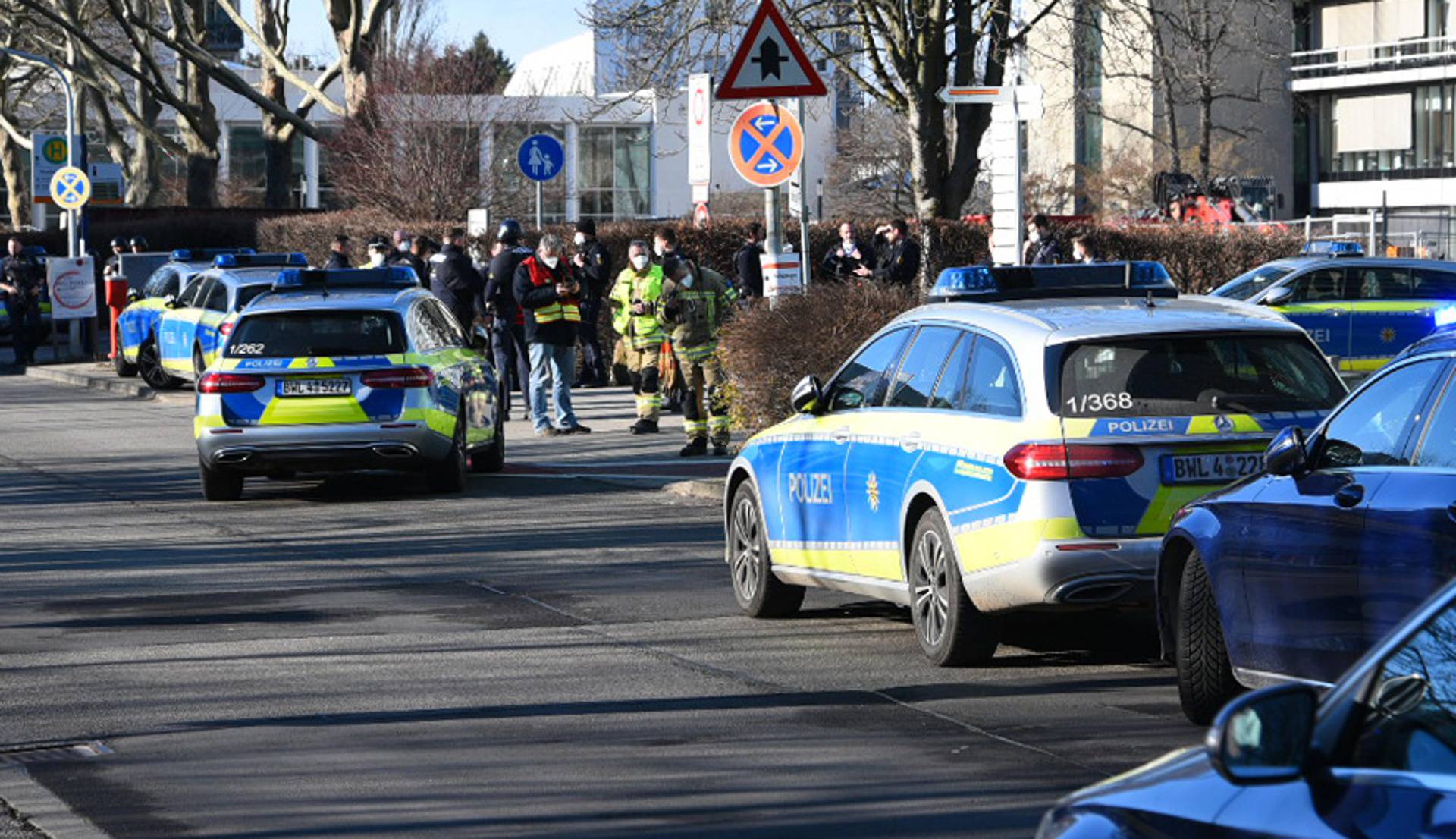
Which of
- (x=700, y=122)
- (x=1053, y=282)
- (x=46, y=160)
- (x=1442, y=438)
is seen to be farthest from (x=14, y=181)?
(x=1442, y=438)

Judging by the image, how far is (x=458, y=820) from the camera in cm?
701

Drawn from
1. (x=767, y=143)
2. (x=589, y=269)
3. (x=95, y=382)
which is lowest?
(x=95, y=382)

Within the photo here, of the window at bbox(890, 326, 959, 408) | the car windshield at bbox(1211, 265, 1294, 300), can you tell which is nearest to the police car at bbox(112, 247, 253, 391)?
the car windshield at bbox(1211, 265, 1294, 300)

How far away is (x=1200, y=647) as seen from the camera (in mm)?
8086

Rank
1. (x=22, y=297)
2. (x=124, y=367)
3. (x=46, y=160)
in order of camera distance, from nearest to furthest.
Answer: (x=124, y=367) → (x=22, y=297) → (x=46, y=160)

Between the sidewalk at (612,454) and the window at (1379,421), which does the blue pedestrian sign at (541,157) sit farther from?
the window at (1379,421)

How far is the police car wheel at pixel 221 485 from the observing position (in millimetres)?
17188

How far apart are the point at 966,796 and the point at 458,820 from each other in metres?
1.54

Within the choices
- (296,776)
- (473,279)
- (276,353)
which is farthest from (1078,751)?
(473,279)

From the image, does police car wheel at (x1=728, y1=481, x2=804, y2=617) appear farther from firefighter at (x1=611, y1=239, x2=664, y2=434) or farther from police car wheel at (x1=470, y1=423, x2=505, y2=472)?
firefighter at (x1=611, y1=239, x2=664, y2=434)

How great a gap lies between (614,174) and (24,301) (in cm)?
4751

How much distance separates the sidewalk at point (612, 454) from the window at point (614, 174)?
54035 millimetres

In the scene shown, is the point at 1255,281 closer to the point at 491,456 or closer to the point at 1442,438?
the point at 491,456

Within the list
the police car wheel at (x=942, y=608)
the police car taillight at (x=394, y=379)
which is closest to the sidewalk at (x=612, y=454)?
the police car taillight at (x=394, y=379)
